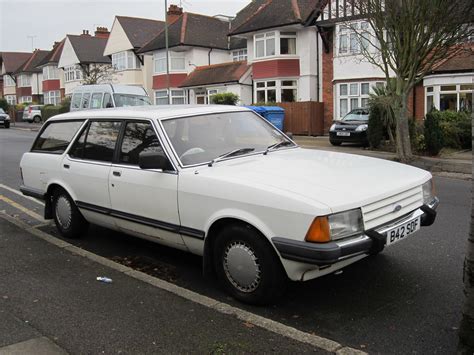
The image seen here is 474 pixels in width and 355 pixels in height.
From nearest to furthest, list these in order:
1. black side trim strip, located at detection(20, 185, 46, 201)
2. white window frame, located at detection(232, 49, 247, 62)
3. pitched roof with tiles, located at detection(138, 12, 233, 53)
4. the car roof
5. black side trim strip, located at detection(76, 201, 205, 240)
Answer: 1. black side trim strip, located at detection(76, 201, 205, 240)
2. the car roof
3. black side trim strip, located at detection(20, 185, 46, 201)
4. pitched roof with tiles, located at detection(138, 12, 233, 53)
5. white window frame, located at detection(232, 49, 247, 62)

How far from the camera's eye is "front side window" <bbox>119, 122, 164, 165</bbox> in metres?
4.98

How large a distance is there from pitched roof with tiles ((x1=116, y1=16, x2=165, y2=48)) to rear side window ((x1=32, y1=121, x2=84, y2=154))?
39.2 metres

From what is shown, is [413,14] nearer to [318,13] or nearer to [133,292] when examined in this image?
[133,292]

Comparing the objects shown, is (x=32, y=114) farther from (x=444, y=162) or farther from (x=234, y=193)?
(x=234, y=193)

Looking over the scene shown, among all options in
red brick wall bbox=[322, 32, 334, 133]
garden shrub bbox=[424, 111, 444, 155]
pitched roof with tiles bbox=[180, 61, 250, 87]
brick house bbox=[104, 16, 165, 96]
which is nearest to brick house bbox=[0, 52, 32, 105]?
brick house bbox=[104, 16, 165, 96]

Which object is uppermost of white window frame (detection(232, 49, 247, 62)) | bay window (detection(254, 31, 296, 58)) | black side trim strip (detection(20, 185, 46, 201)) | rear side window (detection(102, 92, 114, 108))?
white window frame (detection(232, 49, 247, 62))

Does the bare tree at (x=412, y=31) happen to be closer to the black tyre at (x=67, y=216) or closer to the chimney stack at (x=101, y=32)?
Answer: the black tyre at (x=67, y=216)

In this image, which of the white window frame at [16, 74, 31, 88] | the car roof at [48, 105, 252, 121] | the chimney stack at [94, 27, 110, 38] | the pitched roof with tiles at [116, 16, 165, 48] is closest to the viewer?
the car roof at [48, 105, 252, 121]

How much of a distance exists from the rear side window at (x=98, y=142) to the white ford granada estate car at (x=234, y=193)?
0.6 inches

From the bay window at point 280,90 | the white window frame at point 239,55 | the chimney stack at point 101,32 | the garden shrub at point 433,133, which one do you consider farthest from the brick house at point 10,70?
the garden shrub at point 433,133

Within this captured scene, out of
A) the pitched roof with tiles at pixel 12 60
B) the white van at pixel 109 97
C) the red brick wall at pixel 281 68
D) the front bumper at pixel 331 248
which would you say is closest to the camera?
the front bumper at pixel 331 248

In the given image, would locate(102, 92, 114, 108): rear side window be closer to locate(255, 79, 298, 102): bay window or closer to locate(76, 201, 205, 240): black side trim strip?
locate(255, 79, 298, 102): bay window

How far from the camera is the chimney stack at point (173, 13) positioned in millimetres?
43741

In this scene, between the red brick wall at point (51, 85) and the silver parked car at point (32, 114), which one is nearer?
the silver parked car at point (32, 114)
